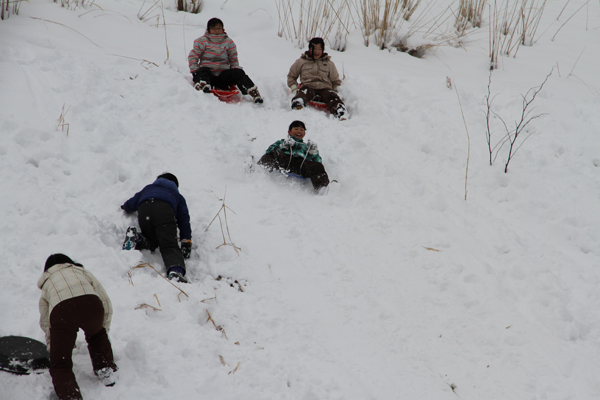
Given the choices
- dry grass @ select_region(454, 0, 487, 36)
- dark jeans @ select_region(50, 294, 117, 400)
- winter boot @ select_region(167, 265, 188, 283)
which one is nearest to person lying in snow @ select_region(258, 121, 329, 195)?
Result: winter boot @ select_region(167, 265, 188, 283)

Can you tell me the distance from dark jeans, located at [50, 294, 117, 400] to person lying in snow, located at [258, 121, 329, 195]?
242 centimetres

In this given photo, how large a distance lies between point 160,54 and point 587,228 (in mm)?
5186

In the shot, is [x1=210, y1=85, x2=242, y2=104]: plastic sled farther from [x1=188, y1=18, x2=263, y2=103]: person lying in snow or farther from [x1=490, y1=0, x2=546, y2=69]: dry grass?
[x1=490, y1=0, x2=546, y2=69]: dry grass

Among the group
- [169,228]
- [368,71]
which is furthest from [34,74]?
[368,71]

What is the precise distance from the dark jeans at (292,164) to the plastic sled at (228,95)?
132 centimetres

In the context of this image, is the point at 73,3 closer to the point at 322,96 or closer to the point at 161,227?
the point at 322,96

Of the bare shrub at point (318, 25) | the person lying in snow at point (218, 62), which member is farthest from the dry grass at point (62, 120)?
the bare shrub at point (318, 25)

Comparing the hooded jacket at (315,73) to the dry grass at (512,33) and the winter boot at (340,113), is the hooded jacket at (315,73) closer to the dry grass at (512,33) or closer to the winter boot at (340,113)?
the winter boot at (340,113)

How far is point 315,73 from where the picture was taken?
5.27 metres

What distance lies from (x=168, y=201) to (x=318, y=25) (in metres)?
4.60

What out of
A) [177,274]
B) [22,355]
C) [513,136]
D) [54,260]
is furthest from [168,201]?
[513,136]

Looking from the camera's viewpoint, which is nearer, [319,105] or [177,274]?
[177,274]

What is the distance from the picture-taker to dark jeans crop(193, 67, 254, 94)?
16.3ft

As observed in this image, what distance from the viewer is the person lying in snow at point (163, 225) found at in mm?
2804
